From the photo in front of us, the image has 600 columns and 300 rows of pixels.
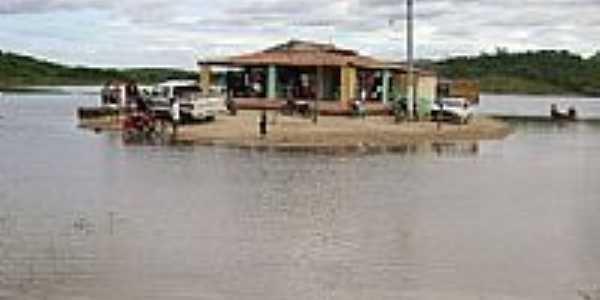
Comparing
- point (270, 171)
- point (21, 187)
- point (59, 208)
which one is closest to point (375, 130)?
point (270, 171)

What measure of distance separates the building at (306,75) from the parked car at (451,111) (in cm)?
60

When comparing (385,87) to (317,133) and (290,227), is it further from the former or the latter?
(290,227)

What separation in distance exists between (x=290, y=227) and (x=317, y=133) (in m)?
27.8

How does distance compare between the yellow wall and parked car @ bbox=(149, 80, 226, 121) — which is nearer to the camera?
parked car @ bbox=(149, 80, 226, 121)

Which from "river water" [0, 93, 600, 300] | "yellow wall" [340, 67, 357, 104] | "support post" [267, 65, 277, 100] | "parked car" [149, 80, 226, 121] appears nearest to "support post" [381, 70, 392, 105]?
"yellow wall" [340, 67, 357, 104]

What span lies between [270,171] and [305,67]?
29.6 metres

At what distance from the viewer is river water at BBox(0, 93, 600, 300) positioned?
1656cm

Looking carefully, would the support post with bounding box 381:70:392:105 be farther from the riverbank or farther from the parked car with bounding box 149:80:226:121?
the parked car with bounding box 149:80:226:121

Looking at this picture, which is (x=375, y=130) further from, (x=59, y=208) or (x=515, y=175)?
(x=59, y=208)

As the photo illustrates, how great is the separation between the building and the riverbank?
3.41 m

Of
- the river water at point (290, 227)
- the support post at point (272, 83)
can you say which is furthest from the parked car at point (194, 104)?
the river water at point (290, 227)

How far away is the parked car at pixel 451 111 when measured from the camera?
64.1m

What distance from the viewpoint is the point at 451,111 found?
65250 mm

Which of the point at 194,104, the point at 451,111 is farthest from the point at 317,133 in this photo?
the point at 451,111
